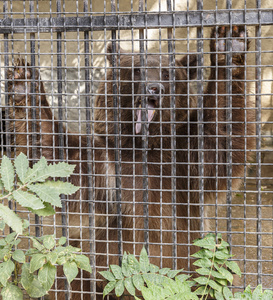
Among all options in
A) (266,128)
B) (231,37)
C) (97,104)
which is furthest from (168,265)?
(266,128)

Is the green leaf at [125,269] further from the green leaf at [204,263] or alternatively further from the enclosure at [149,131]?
the green leaf at [204,263]

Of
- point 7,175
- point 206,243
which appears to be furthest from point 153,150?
point 7,175

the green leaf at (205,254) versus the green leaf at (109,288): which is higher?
the green leaf at (205,254)

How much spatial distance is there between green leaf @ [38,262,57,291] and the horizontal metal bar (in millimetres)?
1333

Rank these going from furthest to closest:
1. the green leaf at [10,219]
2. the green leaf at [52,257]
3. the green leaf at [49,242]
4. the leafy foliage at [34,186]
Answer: the green leaf at [49,242]
the green leaf at [52,257]
the leafy foliage at [34,186]
the green leaf at [10,219]

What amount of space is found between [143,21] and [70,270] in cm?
140

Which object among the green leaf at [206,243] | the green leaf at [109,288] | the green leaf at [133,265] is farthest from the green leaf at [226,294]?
the green leaf at [109,288]

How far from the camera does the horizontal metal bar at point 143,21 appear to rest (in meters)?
2.29

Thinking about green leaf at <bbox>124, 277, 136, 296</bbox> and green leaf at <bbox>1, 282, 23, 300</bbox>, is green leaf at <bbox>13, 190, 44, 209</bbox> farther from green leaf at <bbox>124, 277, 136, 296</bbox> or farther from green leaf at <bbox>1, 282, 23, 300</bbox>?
green leaf at <bbox>124, 277, 136, 296</bbox>

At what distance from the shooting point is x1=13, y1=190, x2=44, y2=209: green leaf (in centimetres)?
180

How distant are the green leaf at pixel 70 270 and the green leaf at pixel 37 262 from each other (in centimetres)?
11

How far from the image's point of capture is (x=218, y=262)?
2271 mm

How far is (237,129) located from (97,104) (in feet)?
4.09

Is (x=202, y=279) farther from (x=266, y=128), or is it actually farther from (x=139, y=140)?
(x=266, y=128)
